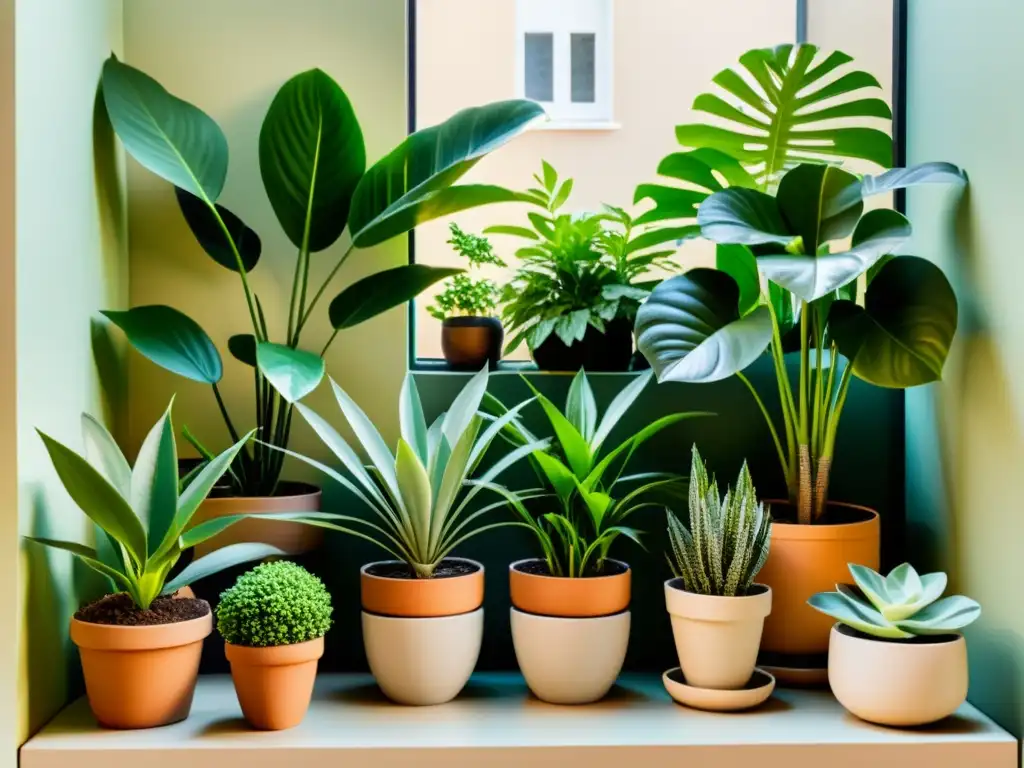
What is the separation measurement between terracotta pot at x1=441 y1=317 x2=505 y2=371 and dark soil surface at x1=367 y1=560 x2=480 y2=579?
0.43 m

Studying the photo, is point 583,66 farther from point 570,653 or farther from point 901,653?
point 901,653

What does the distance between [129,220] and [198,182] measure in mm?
274

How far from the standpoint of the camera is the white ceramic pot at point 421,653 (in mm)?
1477

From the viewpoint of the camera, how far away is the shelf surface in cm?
131

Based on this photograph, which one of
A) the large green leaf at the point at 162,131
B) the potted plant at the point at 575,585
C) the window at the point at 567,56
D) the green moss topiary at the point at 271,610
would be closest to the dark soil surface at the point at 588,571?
the potted plant at the point at 575,585

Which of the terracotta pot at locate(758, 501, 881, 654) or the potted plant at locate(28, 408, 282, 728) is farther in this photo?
the terracotta pot at locate(758, 501, 881, 654)

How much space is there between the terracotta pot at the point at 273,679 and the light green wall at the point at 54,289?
1.00 ft

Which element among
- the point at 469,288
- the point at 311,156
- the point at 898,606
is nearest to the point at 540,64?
the point at 469,288

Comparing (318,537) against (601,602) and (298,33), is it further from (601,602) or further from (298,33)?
(298,33)

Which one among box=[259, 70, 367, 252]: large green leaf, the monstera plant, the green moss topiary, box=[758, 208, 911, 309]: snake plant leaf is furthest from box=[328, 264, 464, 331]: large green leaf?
box=[758, 208, 911, 309]: snake plant leaf

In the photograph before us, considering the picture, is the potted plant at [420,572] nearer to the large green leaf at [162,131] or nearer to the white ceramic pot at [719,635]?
the white ceramic pot at [719,635]

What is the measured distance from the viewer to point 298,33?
5.88ft

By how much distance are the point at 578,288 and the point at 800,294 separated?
58 cm

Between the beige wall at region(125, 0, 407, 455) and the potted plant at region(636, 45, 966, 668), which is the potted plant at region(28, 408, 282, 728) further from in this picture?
the potted plant at region(636, 45, 966, 668)
